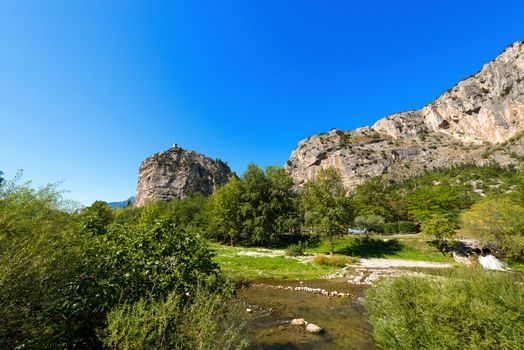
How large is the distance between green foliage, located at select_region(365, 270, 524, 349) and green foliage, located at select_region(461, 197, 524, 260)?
29.2 m

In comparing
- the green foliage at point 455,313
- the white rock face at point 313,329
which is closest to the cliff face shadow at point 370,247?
the white rock face at point 313,329

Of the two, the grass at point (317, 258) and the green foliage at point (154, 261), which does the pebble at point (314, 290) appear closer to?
the grass at point (317, 258)

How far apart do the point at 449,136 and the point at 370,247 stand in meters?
172

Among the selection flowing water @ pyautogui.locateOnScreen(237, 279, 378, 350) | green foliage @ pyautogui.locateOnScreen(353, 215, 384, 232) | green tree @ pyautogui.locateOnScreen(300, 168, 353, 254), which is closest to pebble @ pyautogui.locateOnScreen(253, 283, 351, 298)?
flowing water @ pyautogui.locateOnScreen(237, 279, 378, 350)

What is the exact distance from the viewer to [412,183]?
122375mm

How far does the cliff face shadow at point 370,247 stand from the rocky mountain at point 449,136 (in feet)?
406

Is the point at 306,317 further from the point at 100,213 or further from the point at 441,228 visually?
the point at 100,213

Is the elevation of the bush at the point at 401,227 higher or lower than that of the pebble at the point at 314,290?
higher

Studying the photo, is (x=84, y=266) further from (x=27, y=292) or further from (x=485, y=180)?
(x=485, y=180)

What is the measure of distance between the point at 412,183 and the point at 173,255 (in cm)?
13973

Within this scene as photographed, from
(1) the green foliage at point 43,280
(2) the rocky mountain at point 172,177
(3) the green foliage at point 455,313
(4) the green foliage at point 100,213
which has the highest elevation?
(2) the rocky mountain at point 172,177

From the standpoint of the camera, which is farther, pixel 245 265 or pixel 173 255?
pixel 245 265

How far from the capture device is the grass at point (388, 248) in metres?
32.8

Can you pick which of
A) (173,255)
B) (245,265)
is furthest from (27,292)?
(245,265)
